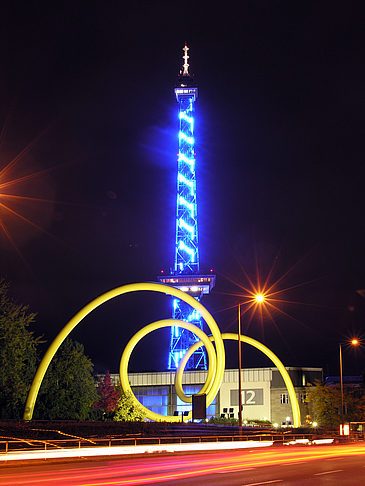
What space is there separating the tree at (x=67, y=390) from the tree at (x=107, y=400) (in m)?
2.78

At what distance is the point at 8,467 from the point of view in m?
22.2

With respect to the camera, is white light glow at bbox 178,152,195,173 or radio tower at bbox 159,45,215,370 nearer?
radio tower at bbox 159,45,215,370

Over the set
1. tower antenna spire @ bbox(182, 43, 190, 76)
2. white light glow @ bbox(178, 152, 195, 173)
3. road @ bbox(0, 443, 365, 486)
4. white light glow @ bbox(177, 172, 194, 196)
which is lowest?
road @ bbox(0, 443, 365, 486)

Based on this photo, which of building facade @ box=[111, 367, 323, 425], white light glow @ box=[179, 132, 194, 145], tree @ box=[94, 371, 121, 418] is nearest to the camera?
tree @ box=[94, 371, 121, 418]

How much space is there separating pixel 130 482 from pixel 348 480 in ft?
19.5

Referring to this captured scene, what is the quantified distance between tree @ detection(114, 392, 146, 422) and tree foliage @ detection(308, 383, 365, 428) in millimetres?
27437

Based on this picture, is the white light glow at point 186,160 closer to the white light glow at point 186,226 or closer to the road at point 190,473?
the white light glow at point 186,226

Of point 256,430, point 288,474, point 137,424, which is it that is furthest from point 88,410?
point 288,474

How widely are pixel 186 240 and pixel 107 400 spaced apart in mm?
71034

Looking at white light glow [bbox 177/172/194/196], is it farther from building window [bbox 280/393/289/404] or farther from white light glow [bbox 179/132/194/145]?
building window [bbox 280/393/289/404]

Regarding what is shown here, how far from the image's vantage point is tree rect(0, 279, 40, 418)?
1662 inches

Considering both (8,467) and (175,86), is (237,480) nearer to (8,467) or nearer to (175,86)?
(8,467)

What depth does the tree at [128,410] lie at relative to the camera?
2039 inches

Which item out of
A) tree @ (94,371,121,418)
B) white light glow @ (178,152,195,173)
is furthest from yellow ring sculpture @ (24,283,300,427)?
white light glow @ (178,152,195,173)
